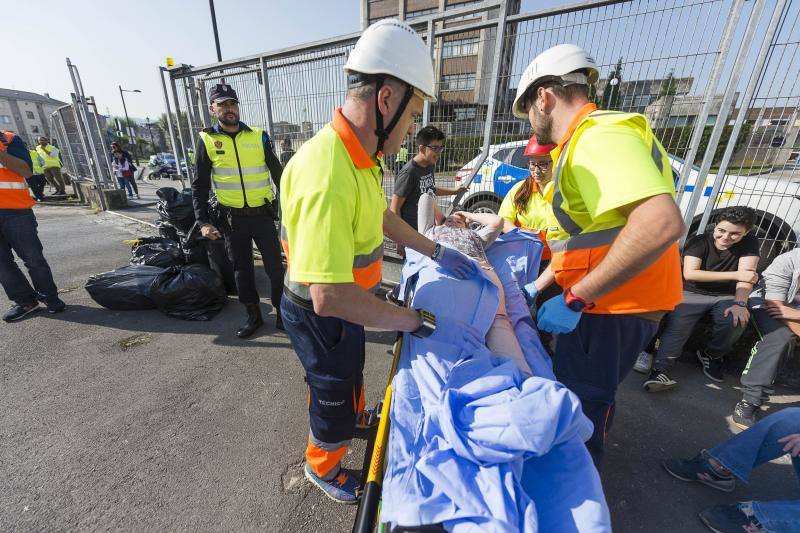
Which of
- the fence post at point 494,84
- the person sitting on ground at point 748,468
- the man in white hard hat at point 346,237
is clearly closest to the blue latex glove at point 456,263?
the man in white hard hat at point 346,237

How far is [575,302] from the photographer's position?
1456mm

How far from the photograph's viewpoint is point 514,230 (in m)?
2.59

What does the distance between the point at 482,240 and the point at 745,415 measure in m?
2.29

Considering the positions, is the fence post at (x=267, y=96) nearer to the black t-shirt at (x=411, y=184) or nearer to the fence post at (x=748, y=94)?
the black t-shirt at (x=411, y=184)

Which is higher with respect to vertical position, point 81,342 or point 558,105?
point 558,105

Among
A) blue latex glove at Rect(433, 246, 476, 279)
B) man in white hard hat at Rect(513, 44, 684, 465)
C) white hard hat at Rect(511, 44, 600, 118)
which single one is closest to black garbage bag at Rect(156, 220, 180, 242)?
blue latex glove at Rect(433, 246, 476, 279)

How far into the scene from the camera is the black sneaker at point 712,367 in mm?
2979

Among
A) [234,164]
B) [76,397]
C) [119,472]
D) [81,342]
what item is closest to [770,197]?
[234,164]

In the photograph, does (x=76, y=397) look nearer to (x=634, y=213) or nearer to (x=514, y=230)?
(x=514, y=230)

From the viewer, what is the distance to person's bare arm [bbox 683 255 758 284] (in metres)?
2.78

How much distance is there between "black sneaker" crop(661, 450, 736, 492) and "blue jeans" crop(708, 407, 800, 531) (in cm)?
8

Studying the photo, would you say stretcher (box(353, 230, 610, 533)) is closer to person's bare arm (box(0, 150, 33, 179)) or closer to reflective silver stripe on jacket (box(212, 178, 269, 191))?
reflective silver stripe on jacket (box(212, 178, 269, 191))

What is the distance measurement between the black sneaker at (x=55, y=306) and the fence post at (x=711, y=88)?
21.0 ft

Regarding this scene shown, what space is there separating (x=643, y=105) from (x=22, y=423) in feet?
17.1
